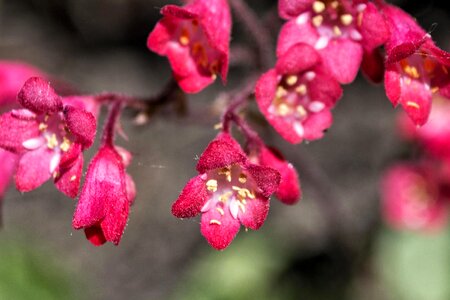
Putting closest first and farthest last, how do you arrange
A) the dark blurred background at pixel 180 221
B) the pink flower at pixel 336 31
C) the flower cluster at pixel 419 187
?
the pink flower at pixel 336 31, the flower cluster at pixel 419 187, the dark blurred background at pixel 180 221

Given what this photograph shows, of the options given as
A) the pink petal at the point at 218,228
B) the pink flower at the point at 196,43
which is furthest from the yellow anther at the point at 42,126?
the pink petal at the point at 218,228

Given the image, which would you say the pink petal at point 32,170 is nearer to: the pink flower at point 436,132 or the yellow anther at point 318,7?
the yellow anther at point 318,7

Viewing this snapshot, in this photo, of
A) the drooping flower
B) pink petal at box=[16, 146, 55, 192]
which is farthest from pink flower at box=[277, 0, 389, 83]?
pink petal at box=[16, 146, 55, 192]

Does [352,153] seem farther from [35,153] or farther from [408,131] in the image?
[35,153]

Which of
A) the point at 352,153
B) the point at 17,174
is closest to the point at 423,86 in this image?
the point at 17,174

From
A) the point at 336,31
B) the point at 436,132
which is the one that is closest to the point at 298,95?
the point at 336,31
